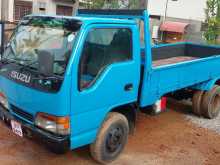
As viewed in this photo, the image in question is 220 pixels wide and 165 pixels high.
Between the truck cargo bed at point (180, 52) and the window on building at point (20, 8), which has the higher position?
the window on building at point (20, 8)

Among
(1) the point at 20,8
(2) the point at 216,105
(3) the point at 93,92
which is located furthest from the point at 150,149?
(1) the point at 20,8

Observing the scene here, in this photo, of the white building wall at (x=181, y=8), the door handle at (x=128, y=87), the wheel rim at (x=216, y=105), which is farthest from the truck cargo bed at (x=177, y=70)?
the white building wall at (x=181, y=8)

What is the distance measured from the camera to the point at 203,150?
5473 millimetres

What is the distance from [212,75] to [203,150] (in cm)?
188

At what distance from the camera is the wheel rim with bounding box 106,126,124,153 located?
178 inches

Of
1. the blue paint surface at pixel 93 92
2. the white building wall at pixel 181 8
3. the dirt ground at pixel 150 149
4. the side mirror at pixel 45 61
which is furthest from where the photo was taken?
the white building wall at pixel 181 8

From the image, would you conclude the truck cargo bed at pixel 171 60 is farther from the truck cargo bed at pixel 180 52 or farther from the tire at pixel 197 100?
the tire at pixel 197 100

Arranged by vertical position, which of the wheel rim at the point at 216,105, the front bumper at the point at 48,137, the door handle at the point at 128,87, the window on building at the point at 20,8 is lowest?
the wheel rim at the point at 216,105

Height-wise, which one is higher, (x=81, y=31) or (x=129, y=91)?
(x=81, y=31)

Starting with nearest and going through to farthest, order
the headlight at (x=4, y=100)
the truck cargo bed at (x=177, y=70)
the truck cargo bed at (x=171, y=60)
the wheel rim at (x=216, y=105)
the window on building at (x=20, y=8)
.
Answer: the headlight at (x=4, y=100)
the truck cargo bed at (x=177, y=70)
the truck cargo bed at (x=171, y=60)
the wheel rim at (x=216, y=105)
the window on building at (x=20, y=8)

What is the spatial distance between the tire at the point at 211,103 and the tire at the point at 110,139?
8.60 ft

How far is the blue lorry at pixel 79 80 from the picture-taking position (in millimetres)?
3816

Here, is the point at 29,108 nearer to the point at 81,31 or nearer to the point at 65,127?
the point at 65,127

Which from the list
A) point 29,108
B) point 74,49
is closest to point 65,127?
point 29,108
